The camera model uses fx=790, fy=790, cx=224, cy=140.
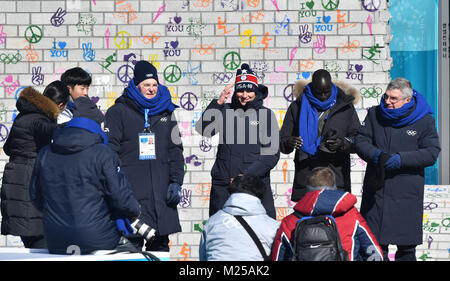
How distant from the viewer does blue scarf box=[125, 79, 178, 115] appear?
6895mm

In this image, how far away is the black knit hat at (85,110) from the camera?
741cm

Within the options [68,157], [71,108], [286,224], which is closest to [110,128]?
[71,108]

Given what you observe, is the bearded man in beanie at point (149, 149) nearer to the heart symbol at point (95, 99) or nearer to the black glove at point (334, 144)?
the black glove at point (334, 144)

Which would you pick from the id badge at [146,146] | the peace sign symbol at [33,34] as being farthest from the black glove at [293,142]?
the peace sign symbol at [33,34]

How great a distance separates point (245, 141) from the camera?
281 inches

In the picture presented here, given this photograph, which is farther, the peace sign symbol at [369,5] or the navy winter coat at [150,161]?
the peace sign symbol at [369,5]

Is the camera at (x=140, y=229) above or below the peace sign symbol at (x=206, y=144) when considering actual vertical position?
below

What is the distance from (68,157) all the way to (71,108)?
85.3 inches

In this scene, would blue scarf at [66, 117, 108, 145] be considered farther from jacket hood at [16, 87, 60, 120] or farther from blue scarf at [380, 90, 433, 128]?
blue scarf at [380, 90, 433, 128]

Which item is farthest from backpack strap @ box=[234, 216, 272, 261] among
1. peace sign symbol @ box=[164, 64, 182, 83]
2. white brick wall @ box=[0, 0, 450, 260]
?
peace sign symbol @ box=[164, 64, 182, 83]

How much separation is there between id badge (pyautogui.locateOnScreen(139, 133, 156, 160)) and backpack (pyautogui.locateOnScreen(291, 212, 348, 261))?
6.94ft

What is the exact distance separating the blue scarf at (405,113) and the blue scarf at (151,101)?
1.90m

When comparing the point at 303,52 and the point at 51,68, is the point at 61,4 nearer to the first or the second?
the point at 51,68

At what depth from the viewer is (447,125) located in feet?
30.2
